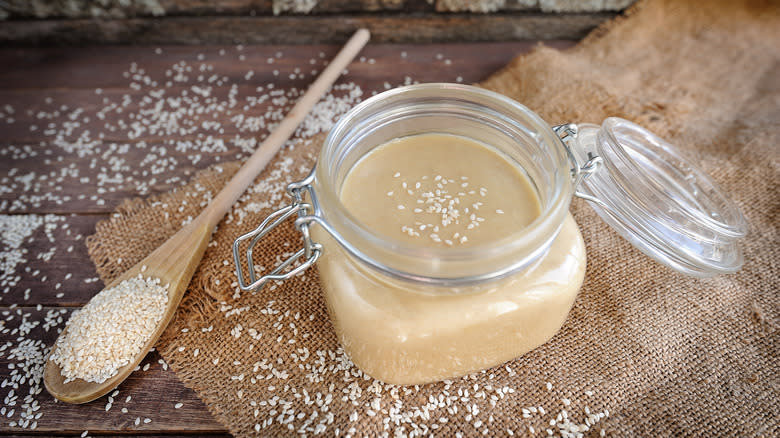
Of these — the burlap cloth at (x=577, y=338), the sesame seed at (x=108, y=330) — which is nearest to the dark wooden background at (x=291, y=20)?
the burlap cloth at (x=577, y=338)

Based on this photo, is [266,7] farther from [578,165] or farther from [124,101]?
[578,165]

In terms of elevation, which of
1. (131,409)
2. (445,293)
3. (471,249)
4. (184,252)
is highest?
(471,249)

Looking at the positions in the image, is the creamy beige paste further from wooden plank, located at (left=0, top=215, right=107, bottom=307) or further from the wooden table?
wooden plank, located at (left=0, top=215, right=107, bottom=307)

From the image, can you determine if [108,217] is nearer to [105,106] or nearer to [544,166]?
[105,106]

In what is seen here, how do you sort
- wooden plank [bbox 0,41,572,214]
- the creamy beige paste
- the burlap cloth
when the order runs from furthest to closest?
1. wooden plank [bbox 0,41,572,214]
2. the burlap cloth
3. the creamy beige paste

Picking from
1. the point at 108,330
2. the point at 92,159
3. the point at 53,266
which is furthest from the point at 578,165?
the point at 92,159

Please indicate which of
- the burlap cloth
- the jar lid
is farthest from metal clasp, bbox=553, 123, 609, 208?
the burlap cloth
